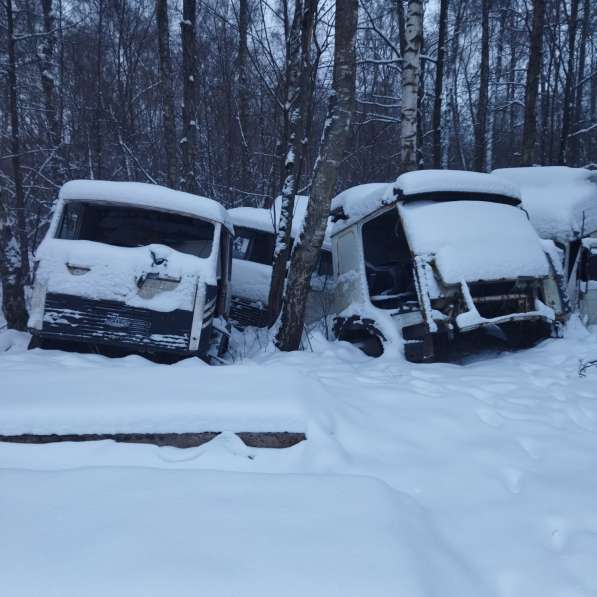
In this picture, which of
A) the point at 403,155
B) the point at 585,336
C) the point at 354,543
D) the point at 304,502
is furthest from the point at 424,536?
the point at 403,155

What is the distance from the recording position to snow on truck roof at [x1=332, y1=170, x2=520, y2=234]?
206 inches

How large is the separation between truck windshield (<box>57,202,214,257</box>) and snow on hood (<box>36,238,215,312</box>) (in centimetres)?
60

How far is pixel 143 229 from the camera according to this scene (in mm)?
5406

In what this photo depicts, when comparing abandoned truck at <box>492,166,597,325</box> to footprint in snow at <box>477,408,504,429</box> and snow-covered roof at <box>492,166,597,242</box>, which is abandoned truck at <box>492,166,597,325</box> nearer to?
snow-covered roof at <box>492,166,597,242</box>

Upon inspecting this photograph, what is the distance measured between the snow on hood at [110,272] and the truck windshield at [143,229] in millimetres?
601

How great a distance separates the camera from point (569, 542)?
72.4 inches

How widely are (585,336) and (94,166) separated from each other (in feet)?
42.0

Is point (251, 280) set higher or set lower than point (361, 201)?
lower

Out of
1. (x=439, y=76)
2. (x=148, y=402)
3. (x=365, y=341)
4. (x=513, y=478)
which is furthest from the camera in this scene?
(x=439, y=76)

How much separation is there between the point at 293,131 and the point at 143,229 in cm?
313

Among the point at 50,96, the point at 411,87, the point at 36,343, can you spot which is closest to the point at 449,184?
the point at 411,87

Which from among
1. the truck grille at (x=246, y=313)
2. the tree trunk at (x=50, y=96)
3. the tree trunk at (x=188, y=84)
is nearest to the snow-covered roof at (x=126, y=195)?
the truck grille at (x=246, y=313)

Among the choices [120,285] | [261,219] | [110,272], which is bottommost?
[120,285]

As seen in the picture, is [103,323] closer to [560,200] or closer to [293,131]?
[293,131]
